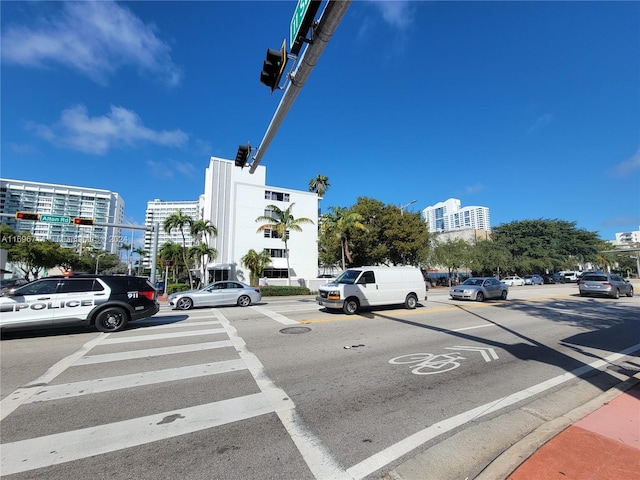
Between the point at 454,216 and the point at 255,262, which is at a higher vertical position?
the point at 454,216

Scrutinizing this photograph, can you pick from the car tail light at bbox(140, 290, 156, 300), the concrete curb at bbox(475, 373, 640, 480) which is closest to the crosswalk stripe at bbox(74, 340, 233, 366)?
the car tail light at bbox(140, 290, 156, 300)

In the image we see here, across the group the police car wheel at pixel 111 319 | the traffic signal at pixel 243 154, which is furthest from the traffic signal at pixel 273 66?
the police car wheel at pixel 111 319

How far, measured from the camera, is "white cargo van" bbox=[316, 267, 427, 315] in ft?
41.9

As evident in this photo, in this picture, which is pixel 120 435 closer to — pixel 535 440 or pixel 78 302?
pixel 535 440

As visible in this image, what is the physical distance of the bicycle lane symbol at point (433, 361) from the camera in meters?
5.88

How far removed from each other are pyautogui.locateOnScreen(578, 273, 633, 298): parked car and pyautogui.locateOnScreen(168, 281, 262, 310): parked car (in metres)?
23.7

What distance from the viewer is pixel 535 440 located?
11.0 feet

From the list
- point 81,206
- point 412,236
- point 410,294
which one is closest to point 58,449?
point 410,294

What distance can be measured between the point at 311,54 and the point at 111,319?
31.2 ft

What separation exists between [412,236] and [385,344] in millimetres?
34208

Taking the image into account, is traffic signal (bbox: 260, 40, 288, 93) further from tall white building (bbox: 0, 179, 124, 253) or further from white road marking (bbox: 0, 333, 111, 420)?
tall white building (bbox: 0, 179, 124, 253)

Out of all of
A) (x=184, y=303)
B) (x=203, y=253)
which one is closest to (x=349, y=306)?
(x=184, y=303)

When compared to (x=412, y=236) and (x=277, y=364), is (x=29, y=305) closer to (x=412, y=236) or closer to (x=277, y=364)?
(x=277, y=364)

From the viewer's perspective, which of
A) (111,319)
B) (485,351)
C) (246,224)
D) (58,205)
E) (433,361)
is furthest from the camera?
(58,205)
